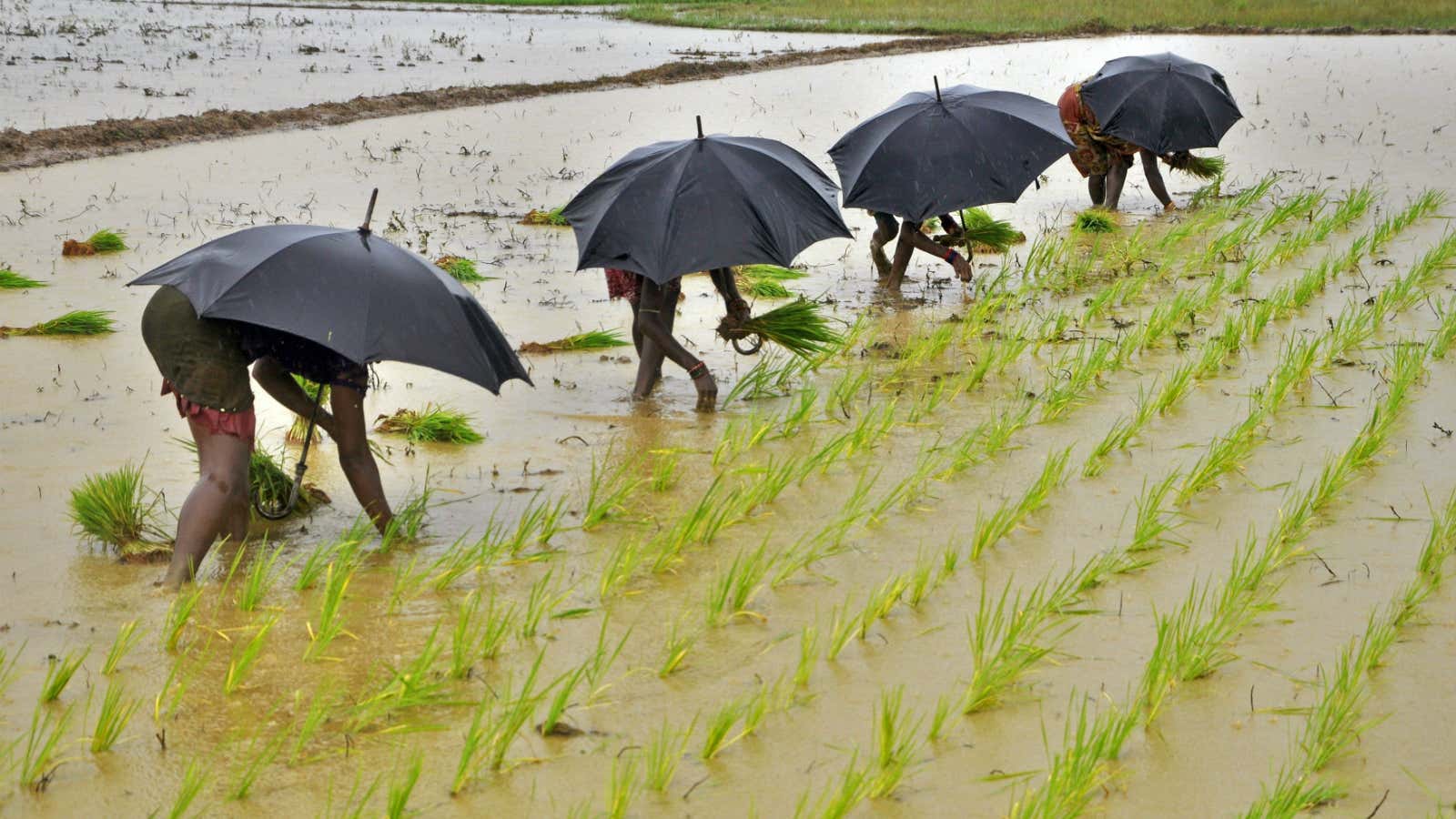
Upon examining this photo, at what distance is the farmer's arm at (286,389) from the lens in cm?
402

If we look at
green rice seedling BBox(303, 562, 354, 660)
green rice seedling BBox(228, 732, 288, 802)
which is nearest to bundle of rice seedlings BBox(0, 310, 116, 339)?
green rice seedling BBox(303, 562, 354, 660)

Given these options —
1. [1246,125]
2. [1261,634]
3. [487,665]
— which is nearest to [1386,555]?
[1261,634]

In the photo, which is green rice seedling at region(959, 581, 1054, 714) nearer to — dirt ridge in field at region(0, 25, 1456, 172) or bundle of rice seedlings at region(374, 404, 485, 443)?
bundle of rice seedlings at region(374, 404, 485, 443)

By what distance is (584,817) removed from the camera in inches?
108

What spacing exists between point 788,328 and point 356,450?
82.0 inches

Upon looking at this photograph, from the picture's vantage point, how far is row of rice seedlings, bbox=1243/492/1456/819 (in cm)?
281

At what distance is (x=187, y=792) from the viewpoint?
261 cm

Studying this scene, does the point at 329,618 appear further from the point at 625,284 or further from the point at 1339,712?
the point at 625,284

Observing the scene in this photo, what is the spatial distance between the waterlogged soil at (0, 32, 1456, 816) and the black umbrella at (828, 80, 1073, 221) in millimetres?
652

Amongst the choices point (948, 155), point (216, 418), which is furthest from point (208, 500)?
point (948, 155)

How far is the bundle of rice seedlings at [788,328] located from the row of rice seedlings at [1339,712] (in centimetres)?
237

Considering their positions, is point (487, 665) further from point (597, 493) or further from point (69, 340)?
point (69, 340)

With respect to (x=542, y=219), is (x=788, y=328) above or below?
above

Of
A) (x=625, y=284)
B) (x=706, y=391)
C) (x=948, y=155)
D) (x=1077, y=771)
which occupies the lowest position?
(x=706, y=391)
